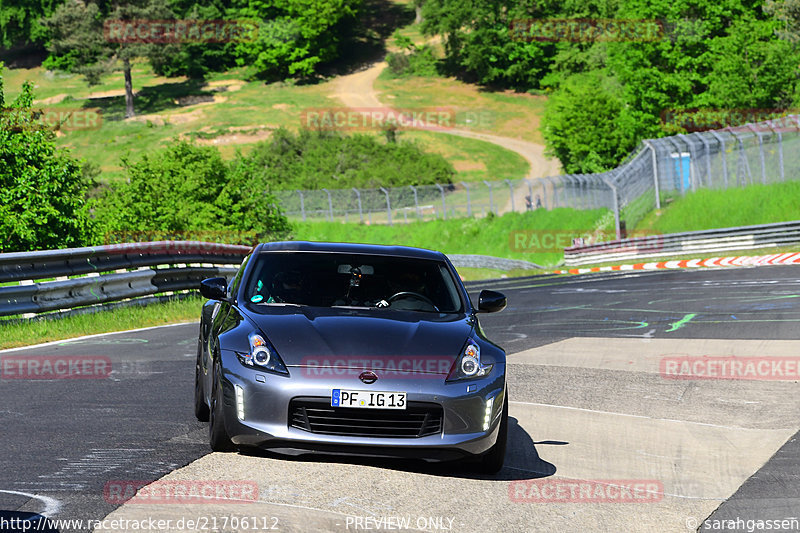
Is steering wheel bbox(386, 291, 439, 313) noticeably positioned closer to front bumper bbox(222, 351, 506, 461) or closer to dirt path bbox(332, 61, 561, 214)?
front bumper bbox(222, 351, 506, 461)

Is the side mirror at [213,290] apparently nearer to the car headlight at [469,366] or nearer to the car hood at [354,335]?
the car hood at [354,335]

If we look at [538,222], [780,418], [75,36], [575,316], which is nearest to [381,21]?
[75,36]

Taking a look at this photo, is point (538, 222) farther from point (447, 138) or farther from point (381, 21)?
point (381, 21)

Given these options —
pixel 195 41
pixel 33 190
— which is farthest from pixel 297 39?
pixel 33 190

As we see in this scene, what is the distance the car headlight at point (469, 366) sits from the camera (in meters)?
6.85

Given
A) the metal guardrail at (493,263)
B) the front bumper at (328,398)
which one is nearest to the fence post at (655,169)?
the metal guardrail at (493,263)

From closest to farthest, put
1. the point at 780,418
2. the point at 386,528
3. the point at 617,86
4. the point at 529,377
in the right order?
the point at 386,528, the point at 780,418, the point at 529,377, the point at 617,86

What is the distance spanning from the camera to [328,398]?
257 inches

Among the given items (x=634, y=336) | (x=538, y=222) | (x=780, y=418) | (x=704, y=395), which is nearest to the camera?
(x=780, y=418)

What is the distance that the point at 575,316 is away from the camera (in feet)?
62.8

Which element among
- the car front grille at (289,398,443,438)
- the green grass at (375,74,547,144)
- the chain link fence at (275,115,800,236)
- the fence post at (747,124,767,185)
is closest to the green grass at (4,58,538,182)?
the green grass at (375,74,547,144)

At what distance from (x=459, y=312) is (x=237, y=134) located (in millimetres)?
93156

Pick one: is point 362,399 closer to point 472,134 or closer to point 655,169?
point 655,169

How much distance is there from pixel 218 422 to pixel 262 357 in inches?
19.4
